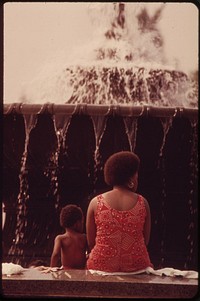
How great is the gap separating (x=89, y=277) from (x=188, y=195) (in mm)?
2329

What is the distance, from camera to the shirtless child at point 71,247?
141 inches

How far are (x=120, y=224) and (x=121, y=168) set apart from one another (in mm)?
304

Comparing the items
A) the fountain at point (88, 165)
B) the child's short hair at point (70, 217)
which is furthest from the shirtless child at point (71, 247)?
the fountain at point (88, 165)

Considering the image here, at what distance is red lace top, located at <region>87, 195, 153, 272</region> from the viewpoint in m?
3.04

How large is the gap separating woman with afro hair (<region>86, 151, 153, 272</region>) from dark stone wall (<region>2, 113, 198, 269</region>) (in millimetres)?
1730

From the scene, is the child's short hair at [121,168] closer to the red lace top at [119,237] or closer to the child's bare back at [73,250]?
the red lace top at [119,237]

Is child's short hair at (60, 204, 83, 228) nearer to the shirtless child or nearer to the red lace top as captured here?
the shirtless child

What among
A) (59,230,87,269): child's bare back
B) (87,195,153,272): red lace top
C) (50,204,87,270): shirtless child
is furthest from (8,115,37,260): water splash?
(87,195,153,272): red lace top

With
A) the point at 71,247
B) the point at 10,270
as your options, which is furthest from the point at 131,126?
the point at 10,270

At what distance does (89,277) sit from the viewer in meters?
2.97

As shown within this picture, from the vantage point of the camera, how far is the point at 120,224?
3.03 meters

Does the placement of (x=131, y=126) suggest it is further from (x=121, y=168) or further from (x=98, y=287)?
(x=98, y=287)

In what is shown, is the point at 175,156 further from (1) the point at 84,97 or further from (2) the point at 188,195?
A: (1) the point at 84,97

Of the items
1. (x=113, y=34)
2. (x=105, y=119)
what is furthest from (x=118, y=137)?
(x=113, y=34)
